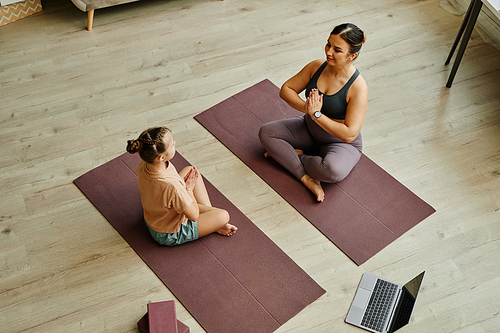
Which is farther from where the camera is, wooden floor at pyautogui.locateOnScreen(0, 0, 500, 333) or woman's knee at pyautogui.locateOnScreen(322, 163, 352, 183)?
woman's knee at pyautogui.locateOnScreen(322, 163, 352, 183)

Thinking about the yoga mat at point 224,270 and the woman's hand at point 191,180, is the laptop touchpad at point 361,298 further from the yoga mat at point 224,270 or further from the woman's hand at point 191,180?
the woman's hand at point 191,180

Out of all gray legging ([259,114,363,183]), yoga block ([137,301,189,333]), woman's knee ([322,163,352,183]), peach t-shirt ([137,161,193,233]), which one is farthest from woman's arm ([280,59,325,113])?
yoga block ([137,301,189,333])

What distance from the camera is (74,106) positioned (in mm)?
2885

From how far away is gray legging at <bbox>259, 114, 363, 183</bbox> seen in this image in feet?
8.09

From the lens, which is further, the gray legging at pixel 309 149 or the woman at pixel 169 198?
the gray legging at pixel 309 149

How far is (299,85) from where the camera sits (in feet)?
8.04

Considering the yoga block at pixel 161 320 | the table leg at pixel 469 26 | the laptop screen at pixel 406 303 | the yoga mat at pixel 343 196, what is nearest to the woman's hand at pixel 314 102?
the yoga mat at pixel 343 196

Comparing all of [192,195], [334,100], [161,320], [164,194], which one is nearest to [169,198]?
[164,194]

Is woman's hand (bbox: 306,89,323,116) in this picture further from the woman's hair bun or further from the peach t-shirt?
the woman's hair bun

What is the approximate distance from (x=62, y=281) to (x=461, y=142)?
2.31 metres

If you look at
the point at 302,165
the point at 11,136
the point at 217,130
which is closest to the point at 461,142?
the point at 302,165

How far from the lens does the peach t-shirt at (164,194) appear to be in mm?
1921

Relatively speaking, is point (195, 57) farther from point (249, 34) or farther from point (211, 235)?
point (211, 235)

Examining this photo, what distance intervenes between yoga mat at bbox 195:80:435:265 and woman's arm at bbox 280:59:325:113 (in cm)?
41
